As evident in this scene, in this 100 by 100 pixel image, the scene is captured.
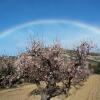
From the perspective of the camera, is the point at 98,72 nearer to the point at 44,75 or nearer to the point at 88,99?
the point at 88,99

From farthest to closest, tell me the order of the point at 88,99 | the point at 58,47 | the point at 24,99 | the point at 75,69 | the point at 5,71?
1. the point at 5,71
2. the point at 24,99
3. the point at 88,99
4. the point at 75,69
5. the point at 58,47

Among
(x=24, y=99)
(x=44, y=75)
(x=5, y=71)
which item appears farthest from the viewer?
(x=5, y=71)

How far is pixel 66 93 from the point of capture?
39.3 meters

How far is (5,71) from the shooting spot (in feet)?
196

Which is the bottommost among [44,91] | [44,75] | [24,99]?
[24,99]

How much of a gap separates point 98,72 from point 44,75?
7867cm

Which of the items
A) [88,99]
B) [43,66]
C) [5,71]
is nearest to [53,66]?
[43,66]

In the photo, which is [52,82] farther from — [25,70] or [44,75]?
[25,70]

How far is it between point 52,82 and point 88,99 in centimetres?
1303

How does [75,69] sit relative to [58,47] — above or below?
below

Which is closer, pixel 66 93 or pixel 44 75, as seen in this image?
pixel 44 75

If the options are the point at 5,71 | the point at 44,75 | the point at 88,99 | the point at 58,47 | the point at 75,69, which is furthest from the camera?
the point at 5,71

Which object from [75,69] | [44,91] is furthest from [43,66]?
[75,69]

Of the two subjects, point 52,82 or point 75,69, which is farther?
point 75,69
